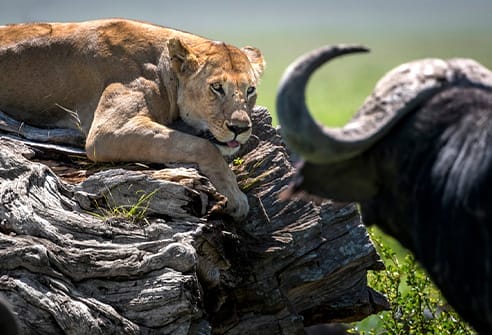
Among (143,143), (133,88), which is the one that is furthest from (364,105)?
(133,88)

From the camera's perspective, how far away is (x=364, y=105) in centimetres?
295

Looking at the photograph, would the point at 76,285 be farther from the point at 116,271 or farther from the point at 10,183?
the point at 10,183

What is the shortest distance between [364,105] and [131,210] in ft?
6.93

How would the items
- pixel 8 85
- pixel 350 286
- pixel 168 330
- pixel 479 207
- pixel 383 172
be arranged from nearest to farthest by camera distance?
pixel 479 207 → pixel 383 172 → pixel 168 330 → pixel 350 286 → pixel 8 85

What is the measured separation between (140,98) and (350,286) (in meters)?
1.46

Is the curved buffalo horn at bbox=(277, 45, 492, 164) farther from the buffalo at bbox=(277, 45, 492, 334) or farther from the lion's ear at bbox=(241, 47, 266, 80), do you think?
the lion's ear at bbox=(241, 47, 266, 80)

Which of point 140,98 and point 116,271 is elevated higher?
point 140,98

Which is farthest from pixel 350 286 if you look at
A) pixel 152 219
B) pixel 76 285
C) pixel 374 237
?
pixel 76 285

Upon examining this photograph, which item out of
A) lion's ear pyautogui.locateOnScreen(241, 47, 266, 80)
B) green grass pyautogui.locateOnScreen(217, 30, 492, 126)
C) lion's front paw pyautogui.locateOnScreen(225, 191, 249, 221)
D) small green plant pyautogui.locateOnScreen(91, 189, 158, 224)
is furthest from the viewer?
green grass pyautogui.locateOnScreen(217, 30, 492, 126)

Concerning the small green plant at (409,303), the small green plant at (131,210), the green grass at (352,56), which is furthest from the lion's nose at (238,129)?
the green grass at (352,56)

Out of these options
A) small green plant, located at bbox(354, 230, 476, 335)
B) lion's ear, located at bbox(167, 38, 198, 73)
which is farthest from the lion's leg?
small green plant, located at bbox(354, 230, 476, 335)

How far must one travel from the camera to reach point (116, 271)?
461cm

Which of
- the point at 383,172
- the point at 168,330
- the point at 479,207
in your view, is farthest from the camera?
the point at 168,330

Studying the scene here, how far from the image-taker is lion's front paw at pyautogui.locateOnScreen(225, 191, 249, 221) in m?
5.14
